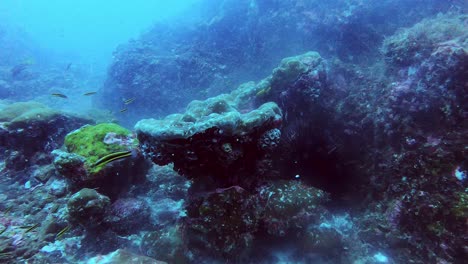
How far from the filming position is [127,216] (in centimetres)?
537

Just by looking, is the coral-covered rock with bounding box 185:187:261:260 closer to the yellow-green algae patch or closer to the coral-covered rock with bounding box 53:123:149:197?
the coral-covered rock with bounding box 53:123:149:197

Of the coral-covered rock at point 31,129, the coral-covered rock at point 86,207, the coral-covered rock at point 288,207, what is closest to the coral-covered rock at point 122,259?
the coral-covered rock at point 86,207

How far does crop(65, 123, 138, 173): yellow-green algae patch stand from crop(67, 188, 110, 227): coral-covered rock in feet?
2.09

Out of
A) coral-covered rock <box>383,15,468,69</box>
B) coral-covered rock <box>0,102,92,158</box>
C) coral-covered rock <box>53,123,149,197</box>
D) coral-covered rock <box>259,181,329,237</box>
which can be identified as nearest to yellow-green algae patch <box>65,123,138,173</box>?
coral-covered rock <box>53,123,149,197</box>

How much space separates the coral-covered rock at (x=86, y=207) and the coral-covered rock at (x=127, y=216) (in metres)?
0.30

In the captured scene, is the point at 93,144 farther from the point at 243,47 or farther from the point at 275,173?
the point at 243,47

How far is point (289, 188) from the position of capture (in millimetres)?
4934

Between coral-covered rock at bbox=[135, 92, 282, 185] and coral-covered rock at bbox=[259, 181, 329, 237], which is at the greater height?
coral-covered rock at bbox=[135, 92, 282, 185]

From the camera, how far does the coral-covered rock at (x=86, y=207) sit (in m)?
4.85

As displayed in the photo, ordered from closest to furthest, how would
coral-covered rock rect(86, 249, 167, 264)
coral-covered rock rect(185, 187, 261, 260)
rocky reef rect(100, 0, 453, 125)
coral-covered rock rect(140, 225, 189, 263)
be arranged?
1. coral-covered rock rect(86, 249, 167, 264)
2. coral-covered rock rect(185, 187, 261, 260)
3. coral-covered rock rect(140, 225, 189, 263)
4. rocky reef rect(100, 0, 453, 125)

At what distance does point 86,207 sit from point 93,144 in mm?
1478

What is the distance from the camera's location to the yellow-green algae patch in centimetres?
553

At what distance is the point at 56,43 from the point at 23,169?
51828 mm

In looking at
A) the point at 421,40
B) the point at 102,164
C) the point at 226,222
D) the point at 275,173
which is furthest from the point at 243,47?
the point at 226,222
